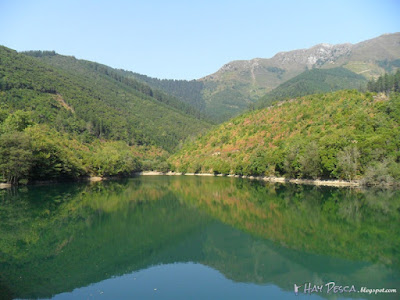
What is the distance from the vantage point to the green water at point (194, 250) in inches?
753

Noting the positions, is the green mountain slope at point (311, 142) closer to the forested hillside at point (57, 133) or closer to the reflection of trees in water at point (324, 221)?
the reflection of trees in water at point (324, 221)

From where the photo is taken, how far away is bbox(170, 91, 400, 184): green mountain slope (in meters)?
74.1

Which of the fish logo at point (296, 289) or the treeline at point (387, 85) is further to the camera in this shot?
the treeline at point (387, 85)

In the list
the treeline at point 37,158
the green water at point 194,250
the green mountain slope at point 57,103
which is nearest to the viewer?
the green water at point 194,250

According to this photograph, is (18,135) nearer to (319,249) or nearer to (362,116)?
(319,249)

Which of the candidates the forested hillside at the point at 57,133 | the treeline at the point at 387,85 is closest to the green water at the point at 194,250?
the forested hillside at the point at 57,133

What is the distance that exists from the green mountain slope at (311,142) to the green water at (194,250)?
28772 mm

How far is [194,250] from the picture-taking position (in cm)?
2795

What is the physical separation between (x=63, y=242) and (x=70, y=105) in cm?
15065

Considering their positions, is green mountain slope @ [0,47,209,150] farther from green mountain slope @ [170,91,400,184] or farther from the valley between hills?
green mountain slope @ [170,91,400,184]

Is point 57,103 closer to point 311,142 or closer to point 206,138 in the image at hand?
point 206,138

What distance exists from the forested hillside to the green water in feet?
93.6

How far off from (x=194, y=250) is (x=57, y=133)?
10227 cm

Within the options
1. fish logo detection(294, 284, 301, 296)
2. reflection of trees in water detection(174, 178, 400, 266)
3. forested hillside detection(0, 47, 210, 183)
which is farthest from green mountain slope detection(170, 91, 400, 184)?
fish logo detection(294, 284, 301, 296)
